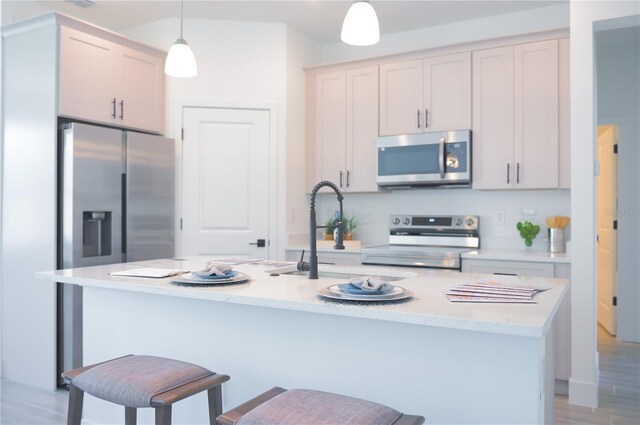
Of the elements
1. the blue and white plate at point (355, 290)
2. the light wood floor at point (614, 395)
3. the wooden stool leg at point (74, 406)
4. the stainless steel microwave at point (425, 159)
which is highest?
the stainless steel microwave at point (425, 159)

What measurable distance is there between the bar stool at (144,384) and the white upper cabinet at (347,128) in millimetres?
2848

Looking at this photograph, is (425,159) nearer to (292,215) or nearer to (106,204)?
(292,215)

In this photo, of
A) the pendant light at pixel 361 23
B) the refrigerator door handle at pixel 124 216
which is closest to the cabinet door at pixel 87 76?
the refrigerator door handle at pixel 124 216

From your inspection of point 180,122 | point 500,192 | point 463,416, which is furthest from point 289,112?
point 463,416

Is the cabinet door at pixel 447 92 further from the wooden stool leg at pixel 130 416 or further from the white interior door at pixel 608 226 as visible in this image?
the wooden stool leg at pixel 130 416

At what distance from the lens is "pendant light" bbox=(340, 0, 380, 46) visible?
2178mm

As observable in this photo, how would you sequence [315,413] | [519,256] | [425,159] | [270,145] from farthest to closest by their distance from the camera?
[270,145], [425,159], [519,256], [315,413]

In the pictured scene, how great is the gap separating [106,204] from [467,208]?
276 centimetres

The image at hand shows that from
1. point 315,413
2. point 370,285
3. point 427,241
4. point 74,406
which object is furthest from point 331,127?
point 315,413

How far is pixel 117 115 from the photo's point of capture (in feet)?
12.4

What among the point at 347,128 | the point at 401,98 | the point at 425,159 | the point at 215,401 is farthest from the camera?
the point at 347,128

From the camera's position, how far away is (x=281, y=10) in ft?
13.4

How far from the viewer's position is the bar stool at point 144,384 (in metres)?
1.57

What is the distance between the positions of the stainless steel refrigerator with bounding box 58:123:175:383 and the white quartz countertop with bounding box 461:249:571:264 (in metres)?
2.29
